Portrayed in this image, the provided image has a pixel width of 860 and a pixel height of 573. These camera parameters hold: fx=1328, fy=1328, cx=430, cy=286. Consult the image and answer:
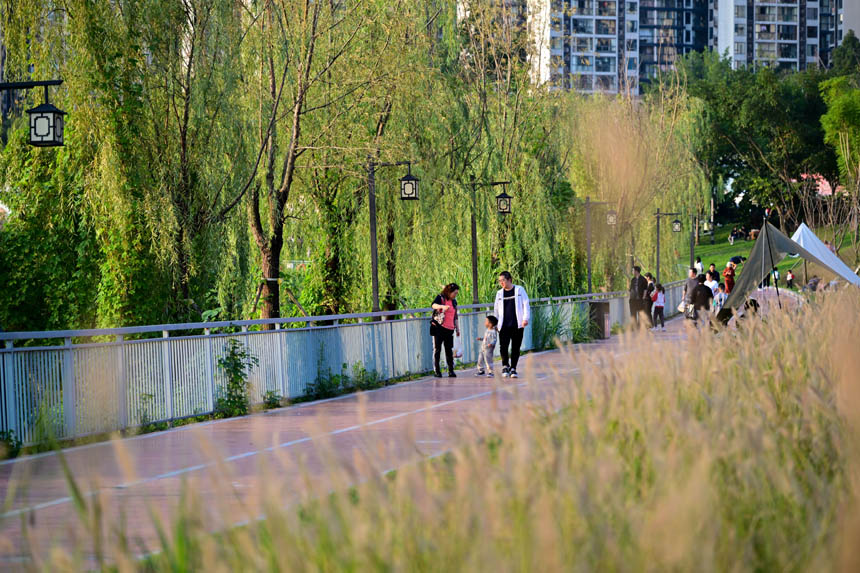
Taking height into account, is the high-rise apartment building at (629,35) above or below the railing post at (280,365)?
above

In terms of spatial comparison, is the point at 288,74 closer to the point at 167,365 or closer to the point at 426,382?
the point at 426,382

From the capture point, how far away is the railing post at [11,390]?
13.1 meters

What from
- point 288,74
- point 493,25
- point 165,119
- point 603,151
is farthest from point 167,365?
point 603,151

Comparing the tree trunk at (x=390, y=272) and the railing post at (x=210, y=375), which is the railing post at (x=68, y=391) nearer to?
the railing post at (x=210, y=375)

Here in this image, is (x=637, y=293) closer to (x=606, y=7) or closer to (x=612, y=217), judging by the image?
(x=612, y=217)

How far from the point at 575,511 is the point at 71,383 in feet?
36.5

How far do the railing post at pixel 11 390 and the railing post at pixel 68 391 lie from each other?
2.73 feet

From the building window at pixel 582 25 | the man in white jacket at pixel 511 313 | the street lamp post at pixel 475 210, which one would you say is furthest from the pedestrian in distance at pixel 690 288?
the building window at pixel 582 25

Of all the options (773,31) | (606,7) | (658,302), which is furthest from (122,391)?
(773,31)

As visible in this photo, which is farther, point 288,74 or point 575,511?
point 288,74

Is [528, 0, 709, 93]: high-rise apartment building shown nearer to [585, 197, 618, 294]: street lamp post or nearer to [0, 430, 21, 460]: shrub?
[585, 197, 618, 294]: street lamp post

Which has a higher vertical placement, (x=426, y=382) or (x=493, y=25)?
(x=493, y=25)

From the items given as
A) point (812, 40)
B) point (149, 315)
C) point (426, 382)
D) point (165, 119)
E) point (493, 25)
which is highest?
point (812, 40)

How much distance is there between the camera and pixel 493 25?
128 ft
